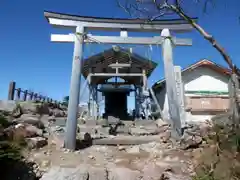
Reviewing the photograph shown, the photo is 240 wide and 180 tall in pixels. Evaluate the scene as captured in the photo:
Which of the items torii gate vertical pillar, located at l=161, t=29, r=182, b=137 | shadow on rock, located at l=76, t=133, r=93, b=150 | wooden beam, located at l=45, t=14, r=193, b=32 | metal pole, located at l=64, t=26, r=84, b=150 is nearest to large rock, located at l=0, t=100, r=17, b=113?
metal pole, located at l=64, t=26, r=84, b=150

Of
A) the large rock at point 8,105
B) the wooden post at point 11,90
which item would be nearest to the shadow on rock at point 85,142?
the large rock at point 8,105

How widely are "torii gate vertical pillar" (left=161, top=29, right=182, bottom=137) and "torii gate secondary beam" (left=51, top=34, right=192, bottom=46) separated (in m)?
0.21

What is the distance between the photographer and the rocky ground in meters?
4.76

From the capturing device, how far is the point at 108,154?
6.21m

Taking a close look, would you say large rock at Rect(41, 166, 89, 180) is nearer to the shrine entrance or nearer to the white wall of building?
the shrine entrance

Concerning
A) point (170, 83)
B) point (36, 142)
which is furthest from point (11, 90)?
point (170, 83)

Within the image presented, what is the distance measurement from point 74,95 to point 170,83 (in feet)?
10.00


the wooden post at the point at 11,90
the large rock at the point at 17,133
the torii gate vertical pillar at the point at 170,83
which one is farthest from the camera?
the wooden post at the point at 11,90

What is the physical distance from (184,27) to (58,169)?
606 centimetres

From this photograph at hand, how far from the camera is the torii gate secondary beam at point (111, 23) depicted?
7.32m

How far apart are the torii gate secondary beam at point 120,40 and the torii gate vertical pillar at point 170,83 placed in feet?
0.68

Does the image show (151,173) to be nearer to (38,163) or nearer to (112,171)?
(112,171)

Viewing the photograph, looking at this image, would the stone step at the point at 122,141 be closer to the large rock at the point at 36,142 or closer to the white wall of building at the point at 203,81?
the large rock at the point at 36,142

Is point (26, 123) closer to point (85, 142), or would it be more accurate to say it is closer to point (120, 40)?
point (85, 142)
